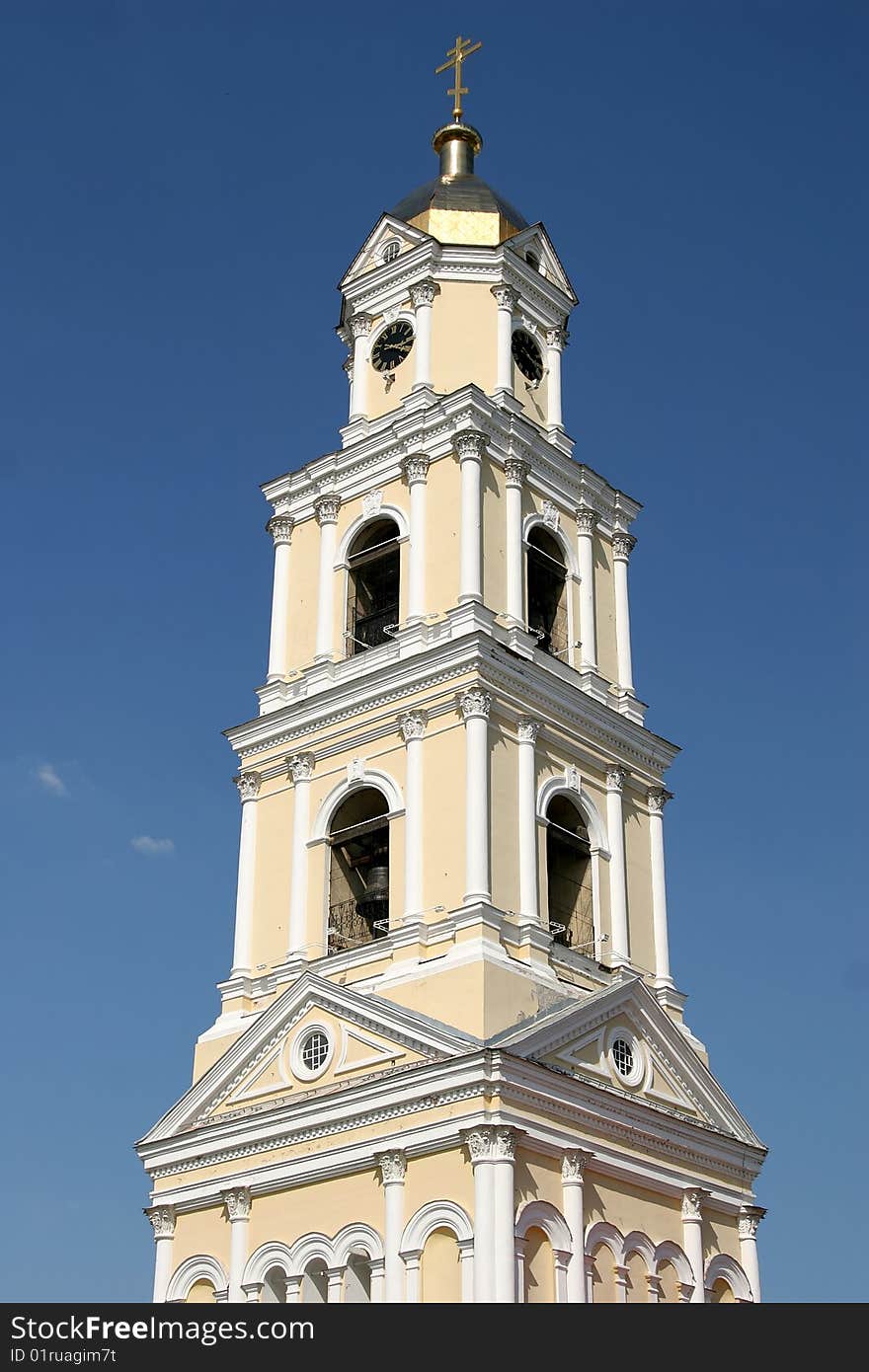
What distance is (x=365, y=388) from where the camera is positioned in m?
39.2

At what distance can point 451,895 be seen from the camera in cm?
3112

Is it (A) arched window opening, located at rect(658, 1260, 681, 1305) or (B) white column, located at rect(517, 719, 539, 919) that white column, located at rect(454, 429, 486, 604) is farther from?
(A) arched window opening, located at rect(658, 1260, 681, 1305)

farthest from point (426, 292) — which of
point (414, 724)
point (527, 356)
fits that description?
point (414, 724)

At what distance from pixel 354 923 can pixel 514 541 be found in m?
7.61

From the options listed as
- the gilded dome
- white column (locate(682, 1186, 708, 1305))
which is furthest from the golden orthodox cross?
white column (locate(682, 1186, 708, 1305))

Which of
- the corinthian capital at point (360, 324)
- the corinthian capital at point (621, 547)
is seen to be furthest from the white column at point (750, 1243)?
the corinthian capital at point (360, 324)

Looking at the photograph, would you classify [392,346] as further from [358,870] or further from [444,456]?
[358,870]

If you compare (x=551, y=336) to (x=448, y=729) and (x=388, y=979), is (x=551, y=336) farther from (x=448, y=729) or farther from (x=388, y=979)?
(x=388, y=979)

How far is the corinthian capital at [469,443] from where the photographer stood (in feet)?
115

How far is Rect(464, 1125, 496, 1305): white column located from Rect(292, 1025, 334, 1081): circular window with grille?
379cm

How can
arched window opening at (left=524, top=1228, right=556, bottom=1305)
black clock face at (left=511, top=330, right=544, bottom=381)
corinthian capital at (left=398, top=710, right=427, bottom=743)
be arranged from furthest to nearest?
black clock face at (left=511, top=330, right=544, bottom=381)
corinthian capital at (left=398, top=710, right=427, bottom=743)
arched window opening at (left=524, top=1228, right=556, bottom=1305)

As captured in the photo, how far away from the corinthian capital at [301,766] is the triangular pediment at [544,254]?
39.9 feet

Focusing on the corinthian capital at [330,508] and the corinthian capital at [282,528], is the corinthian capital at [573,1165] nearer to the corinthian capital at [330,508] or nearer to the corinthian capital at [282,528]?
the corinthian capital at [330,508]

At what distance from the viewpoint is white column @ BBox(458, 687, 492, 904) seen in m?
30.8
